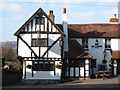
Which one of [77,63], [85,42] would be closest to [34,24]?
[77,63]

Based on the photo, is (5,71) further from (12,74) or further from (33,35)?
(33,35)

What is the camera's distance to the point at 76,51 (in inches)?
1044

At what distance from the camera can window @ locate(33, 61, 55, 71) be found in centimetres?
2447

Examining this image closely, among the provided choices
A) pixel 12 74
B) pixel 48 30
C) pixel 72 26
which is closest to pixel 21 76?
pixel 12 74

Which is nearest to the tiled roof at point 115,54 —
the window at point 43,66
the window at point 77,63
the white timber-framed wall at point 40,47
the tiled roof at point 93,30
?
the tiled roof at point 93,30

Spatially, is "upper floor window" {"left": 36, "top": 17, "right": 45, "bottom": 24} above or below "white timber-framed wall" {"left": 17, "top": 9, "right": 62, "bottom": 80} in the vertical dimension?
above

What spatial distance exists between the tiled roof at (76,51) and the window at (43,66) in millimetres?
2620

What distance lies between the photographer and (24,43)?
2438cm

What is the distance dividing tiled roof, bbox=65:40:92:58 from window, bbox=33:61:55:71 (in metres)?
2.62

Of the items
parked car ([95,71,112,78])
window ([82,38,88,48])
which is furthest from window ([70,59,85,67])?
window ([82,38,88,48])

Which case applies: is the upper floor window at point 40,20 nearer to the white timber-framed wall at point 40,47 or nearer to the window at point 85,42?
the white timber-framed wall at point 40,47

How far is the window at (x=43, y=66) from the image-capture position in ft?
80.3

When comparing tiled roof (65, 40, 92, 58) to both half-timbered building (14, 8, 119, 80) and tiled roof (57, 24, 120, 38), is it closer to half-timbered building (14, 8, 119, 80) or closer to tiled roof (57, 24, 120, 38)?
half-timbered building (14, 8, 119, 80)

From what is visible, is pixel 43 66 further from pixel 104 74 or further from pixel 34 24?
pixel 104 74
